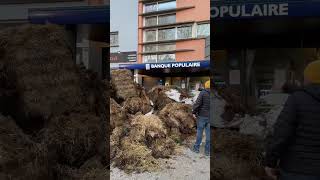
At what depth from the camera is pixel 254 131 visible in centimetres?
544

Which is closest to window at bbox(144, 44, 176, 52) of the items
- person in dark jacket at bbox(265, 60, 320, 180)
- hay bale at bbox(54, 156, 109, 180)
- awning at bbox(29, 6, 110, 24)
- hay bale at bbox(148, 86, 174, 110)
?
hay bale at bbox(148, 86, 174, 110)

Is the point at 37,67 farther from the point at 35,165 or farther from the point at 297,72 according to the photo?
the point at 297,72

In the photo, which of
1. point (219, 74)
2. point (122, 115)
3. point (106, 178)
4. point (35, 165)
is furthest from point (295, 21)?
point (35, 165)

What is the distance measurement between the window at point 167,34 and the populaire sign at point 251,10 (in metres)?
0.76

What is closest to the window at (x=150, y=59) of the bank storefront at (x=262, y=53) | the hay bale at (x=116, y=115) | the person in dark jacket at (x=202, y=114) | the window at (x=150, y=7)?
the window at (x=150, y=7)

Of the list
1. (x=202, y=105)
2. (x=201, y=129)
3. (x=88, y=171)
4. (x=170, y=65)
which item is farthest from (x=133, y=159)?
(x=170, y=65)

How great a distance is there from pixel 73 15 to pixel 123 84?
93cm

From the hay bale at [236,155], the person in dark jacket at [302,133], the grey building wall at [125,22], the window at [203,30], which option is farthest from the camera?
the hay bale at [236,155]

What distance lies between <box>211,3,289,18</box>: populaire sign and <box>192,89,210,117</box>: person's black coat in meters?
0.86

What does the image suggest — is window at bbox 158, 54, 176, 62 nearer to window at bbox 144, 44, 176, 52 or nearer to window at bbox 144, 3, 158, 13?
window at bbox 144, 44, 176, 52

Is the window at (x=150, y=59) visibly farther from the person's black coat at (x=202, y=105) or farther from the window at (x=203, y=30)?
the person's black coat at (x=202, y=105)

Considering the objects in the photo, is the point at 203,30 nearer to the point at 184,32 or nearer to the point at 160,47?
the point at 184,32

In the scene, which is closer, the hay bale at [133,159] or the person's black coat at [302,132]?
the person's black coat at [302,132]

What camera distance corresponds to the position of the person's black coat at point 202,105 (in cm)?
434
